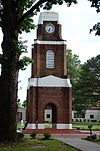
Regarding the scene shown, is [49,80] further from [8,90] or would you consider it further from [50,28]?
[8,90]

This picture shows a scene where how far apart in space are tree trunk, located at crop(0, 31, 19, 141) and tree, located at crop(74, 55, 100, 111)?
5120cm

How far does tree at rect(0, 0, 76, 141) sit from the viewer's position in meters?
23.9

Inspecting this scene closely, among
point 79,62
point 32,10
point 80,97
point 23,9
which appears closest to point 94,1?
point 32,10

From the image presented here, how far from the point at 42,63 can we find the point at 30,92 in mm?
3954

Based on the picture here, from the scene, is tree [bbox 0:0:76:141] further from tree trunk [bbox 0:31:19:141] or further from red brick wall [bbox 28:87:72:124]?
red brick wall [bbox 28:87:72:124]

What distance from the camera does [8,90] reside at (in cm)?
2422

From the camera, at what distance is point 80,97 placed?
75.3 meters

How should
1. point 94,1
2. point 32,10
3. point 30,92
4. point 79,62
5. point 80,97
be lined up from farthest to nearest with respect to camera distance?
point 79,62, point 80,97, point 30,92, point 32,10, point 94,1

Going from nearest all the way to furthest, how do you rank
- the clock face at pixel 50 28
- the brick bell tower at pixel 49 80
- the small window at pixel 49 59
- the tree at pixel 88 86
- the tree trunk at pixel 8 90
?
the tree trunk at pixel 8 90, the brick bell tower at pixel 49 80, the small window at pixel 49 59, the clock face at pixel 50 28, the tree at pixel 88 86

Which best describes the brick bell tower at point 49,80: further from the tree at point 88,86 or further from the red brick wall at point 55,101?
the tree at point 88,86

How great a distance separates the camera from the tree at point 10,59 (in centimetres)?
2391

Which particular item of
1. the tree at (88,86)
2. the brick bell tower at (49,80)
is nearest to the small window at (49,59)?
the brick bell tower at (49,80)

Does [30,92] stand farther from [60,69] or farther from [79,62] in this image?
[79,62]

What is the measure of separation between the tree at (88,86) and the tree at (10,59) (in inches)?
2014
